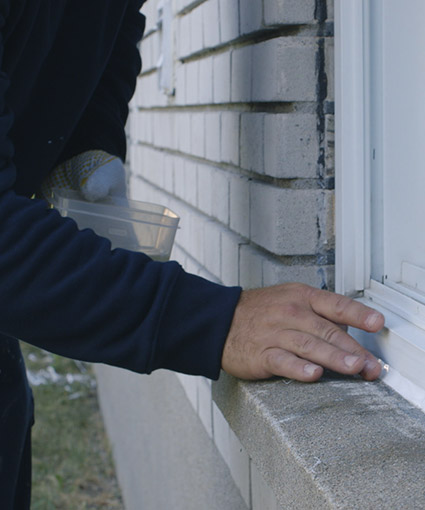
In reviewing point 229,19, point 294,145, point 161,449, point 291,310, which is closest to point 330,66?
point 294,145

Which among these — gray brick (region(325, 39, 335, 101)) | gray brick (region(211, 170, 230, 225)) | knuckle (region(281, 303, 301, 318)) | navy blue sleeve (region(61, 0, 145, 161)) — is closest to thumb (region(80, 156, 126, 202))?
navy blue sleeve (region(61, 0, 145, 161))

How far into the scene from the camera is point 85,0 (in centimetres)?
175

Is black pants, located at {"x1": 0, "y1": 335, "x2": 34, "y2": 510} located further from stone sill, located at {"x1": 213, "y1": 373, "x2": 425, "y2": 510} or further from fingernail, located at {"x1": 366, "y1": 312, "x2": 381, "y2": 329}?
fingernail, located at {"x1": 366, "y1": 312, "x2": 381, "y2": 329}

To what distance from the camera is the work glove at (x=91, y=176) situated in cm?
→ 184

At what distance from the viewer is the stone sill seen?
950 mm

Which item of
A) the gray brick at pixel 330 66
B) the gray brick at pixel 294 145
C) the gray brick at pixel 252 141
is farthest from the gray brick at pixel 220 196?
the gray brick at pixel 330 66

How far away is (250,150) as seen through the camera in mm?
1754

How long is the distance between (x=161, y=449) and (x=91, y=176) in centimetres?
172

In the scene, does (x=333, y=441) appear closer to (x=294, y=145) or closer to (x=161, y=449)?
(x=294, y=145)

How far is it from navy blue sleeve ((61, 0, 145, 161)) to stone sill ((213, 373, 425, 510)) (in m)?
0.93

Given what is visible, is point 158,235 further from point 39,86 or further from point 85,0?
point 85,0

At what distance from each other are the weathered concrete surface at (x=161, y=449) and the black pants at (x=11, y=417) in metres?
0.60

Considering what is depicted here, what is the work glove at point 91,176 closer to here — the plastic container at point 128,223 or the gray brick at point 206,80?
the plastic container at point 128,223

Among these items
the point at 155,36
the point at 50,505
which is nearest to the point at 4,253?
the point at 155,36
